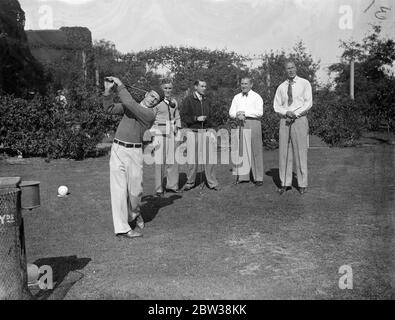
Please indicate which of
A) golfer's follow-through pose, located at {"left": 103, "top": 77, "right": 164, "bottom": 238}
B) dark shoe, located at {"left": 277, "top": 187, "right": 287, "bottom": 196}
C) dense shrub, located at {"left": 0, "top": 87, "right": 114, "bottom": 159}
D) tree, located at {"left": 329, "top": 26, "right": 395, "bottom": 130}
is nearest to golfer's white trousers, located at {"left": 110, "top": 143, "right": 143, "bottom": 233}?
golfer's follow-through pose, located at {"left": 103, "top": 77, "right": 164, "bottom": 238}

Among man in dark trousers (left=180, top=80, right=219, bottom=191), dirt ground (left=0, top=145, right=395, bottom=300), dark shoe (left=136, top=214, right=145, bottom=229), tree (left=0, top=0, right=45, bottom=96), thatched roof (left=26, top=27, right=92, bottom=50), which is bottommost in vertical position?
dirt ground (left=0, top=145, right=395, bottom=300)

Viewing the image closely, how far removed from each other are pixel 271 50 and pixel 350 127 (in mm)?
5271

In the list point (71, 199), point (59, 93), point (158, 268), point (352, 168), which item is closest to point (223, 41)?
point (59, 93)

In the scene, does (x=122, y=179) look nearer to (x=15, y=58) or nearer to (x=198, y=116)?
(x=198, y=116)

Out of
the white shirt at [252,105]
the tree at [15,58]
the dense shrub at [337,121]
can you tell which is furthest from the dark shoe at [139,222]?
the tree at [15,58]

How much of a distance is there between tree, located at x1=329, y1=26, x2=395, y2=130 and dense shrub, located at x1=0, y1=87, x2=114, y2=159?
951 centimetres

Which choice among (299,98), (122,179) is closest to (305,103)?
(299,98)

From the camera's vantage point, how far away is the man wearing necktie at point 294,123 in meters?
9.11

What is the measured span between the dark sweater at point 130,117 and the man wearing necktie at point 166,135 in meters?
2.71

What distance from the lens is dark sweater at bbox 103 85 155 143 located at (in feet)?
21.3

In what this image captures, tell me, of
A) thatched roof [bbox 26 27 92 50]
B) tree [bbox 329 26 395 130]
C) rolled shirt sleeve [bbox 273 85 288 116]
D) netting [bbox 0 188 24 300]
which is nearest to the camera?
netting [bbox 0 188 24 300]

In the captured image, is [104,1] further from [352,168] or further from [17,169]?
[352,168]

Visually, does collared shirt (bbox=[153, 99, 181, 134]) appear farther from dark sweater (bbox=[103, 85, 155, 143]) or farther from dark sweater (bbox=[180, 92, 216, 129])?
dark sweater (bbox=[103, 85, 155, 143])

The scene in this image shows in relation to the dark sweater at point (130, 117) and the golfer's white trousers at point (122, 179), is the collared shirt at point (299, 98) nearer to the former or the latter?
the dark sweater at point (130, 117)
